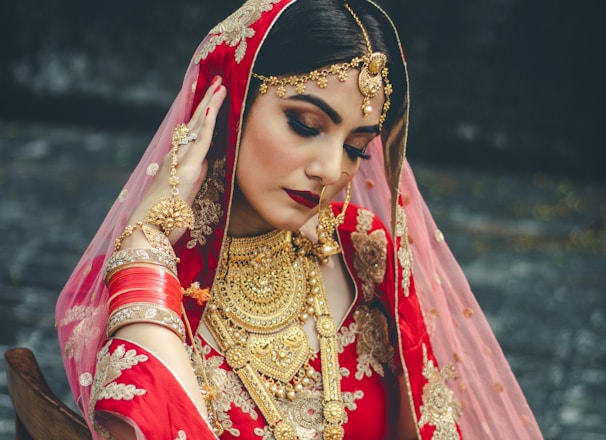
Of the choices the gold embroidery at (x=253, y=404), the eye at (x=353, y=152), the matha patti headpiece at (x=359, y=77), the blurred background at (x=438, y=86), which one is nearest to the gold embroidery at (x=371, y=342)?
the gold embroidery at (x=253, y=404)

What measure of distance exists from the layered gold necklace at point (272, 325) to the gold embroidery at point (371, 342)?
0.20ft

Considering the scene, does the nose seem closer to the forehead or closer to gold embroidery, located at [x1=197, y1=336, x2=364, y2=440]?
the forehead

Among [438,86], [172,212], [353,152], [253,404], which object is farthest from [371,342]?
[438,86]

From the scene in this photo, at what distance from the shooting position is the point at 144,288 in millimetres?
1450

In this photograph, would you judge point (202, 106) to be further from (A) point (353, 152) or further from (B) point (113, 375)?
(B) point (113, 375)

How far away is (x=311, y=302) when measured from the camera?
177cm

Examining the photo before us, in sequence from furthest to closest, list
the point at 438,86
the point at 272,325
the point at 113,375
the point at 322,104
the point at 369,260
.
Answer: the point at 438,86
the point at 369,260
the point at 272,325
the point at 322,104
the point at 113,375

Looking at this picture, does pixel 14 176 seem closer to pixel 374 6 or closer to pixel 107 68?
pixel 107 68

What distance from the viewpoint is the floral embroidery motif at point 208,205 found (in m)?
1.62

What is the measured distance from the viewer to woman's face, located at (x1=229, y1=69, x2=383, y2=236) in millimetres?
1562

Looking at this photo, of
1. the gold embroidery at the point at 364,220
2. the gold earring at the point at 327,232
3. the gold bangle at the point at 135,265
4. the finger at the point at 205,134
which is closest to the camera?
the gold bangle at the point at 135,265

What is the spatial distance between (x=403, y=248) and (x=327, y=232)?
5.8 inches

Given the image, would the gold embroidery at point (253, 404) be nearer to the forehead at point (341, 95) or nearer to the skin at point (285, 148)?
the skin at point (285, 148)

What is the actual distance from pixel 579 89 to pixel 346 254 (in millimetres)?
5517
